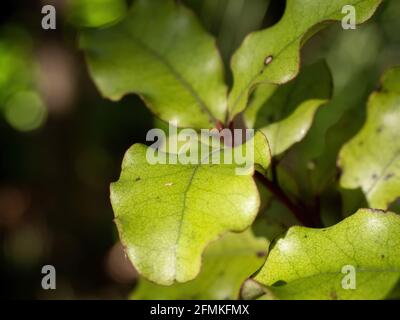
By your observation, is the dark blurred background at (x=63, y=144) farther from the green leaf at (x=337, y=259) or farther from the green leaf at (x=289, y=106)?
the green leaf at (x=337, y=259)

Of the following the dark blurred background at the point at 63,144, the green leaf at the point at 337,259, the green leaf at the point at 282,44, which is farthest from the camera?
the dark blurred background at the point at 63,144

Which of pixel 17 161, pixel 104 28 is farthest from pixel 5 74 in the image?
pixel 104 28

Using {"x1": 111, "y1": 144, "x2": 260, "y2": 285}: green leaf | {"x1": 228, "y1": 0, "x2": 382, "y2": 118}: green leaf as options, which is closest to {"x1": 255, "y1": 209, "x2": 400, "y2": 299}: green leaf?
{"x1": 111, "y1": 144, "x2": 260, "y2": 285}: green leaf

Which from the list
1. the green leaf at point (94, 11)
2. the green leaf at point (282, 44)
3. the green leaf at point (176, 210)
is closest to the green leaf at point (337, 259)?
the green leaf at point (176, 210)

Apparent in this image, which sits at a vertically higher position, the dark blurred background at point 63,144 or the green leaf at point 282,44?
the green leaf at point 282,44

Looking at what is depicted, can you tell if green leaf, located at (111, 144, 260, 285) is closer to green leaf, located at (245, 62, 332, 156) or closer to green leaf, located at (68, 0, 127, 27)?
green leaf, located at (245, 62, 332, 156)

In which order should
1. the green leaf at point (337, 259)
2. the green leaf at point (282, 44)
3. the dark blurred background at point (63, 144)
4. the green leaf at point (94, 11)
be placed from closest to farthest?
the green leaf at point (337, 259) < the green leaf at point (282, 44) < the green leaf at point (94, 11) < the dark blurred background at point (63, 144)

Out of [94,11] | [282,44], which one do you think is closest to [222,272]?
[282,44]
